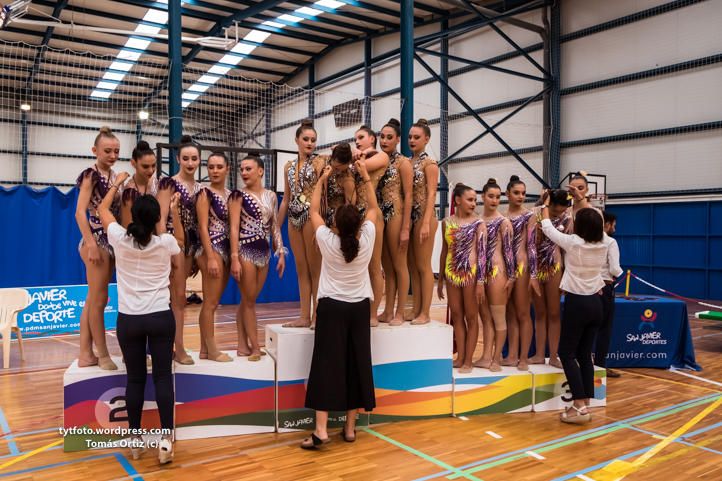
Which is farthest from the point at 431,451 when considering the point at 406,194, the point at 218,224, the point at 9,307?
the point at 9,307

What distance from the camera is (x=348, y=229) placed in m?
3.23

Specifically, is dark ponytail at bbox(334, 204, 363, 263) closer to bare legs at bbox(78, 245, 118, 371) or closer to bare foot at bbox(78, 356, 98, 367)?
bare legs at bbox(78, 245, 118, 371)

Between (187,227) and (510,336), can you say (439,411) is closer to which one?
(510,336)

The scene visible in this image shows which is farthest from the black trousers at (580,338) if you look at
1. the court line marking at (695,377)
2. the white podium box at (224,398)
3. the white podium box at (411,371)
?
the white podium box at (224,398)

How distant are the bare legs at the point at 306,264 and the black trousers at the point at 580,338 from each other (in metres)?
1.73

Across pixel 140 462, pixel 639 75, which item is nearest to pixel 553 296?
pixel 140 462

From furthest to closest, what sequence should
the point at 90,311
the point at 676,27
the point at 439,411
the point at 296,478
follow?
the point at 676,27 < the point at 439,411 < the point at 90,311 < the point at 296,478

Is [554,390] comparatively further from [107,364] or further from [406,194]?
[107,364]

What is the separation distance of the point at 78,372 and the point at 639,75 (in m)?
11.8

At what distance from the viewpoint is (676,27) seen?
1111 centimetres

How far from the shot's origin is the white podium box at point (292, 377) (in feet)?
12.4

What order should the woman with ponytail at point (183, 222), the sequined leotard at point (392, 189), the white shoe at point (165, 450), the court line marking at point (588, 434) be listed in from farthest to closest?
the sequined leotard at point (392, 189) → the woman with ponytail at point (183, 222) → the court line marking at point (588, 434) → the white shoe at point (165, 450)

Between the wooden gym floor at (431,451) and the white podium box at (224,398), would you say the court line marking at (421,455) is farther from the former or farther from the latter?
the white podium box at (224,398)

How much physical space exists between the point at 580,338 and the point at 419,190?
153 cm
